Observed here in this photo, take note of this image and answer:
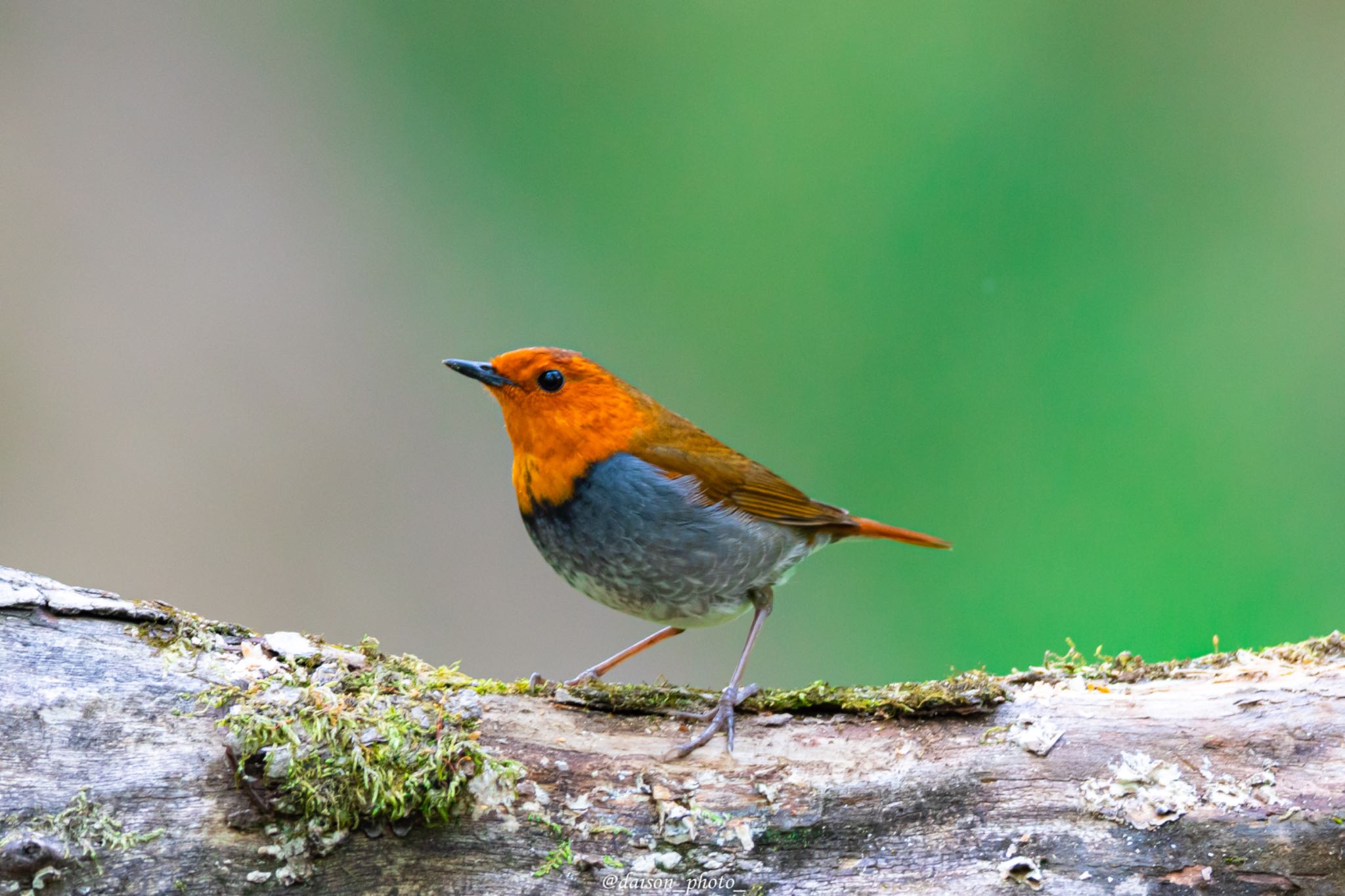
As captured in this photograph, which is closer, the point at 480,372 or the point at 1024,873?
the point at 1024,873

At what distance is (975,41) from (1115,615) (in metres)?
2.69

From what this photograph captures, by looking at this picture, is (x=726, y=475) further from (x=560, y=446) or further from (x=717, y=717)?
(x=717, y=717)

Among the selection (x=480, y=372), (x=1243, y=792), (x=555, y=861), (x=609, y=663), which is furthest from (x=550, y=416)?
(x=1243, y=792)

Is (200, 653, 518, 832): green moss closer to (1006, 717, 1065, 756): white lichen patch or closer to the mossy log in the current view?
the mossy log

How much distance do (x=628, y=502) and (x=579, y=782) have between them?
3.30ft

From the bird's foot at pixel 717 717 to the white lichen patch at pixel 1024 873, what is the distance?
0.69 metres

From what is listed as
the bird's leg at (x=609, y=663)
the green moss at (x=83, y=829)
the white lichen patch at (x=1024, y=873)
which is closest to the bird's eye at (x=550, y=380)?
the bird's leg at (x=609, y=663)

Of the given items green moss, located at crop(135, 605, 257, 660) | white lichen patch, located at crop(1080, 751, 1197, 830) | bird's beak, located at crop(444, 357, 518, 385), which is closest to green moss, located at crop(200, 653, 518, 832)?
green moss, located at crop(135, 605, 257, 660)

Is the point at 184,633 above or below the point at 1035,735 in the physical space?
below

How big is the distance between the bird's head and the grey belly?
0.06 m

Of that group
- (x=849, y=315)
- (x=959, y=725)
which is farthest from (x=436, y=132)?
(x=959, y=725)

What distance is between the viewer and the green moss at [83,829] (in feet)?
6.45

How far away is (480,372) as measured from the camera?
319cm

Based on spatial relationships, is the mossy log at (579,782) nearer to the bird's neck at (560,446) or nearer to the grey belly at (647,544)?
the grey belly at (647,544)
